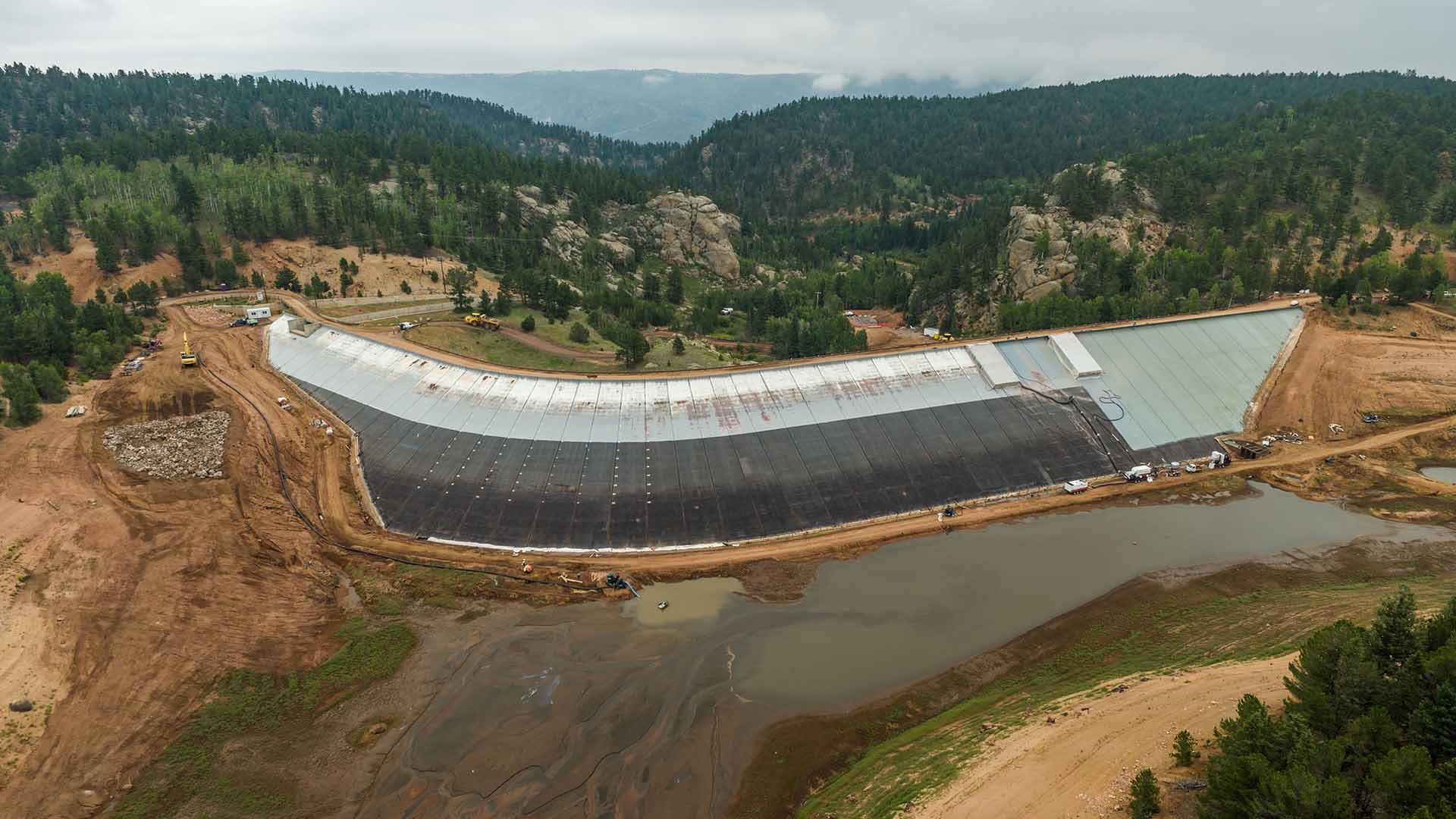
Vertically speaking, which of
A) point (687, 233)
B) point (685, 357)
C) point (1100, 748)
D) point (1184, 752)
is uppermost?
point (687, 233)

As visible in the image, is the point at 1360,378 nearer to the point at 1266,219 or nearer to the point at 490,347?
the point at 1266,219

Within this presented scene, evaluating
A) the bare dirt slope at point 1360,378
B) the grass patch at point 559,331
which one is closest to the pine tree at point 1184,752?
the bare dirt slope at point 1360,378

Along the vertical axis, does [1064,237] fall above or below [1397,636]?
above

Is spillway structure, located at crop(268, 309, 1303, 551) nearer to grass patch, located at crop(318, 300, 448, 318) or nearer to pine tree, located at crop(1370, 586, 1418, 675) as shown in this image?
grass patch, located at crop(318, 300, 448, 318)

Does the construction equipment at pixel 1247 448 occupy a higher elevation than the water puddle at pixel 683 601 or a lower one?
higher

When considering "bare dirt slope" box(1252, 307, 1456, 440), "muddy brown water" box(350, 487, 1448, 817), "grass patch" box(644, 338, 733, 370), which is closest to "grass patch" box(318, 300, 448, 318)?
"grass patch" box(644, 338, 733, 370)

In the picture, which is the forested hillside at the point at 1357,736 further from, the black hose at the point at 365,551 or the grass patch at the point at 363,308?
the grass patch at the point at 363,308

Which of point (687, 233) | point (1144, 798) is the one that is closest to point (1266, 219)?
point (1144, 798)
